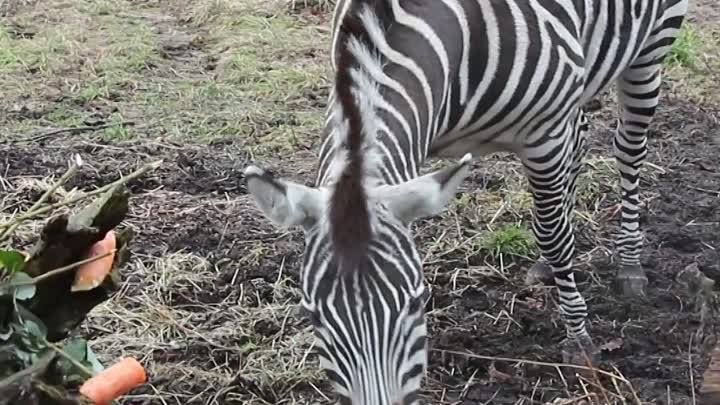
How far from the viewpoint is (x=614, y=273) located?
610cm

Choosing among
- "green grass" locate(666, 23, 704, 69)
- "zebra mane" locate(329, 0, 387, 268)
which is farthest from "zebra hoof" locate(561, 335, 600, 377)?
"green grass" locate(666, 23, 704, 69)

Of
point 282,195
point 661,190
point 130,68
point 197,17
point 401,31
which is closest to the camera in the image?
point 282,195

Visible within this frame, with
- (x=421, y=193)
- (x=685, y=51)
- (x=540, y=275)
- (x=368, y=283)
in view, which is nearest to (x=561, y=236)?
(x=540, y=275)

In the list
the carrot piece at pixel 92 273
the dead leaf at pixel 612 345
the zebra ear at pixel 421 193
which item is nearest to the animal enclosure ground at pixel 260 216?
the dead leaf at pixel 612 345

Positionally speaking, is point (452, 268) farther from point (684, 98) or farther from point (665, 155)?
point (684, 98)

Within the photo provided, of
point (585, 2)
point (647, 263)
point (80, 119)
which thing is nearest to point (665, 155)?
point (647, 263)

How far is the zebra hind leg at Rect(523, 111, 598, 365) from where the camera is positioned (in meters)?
5.04

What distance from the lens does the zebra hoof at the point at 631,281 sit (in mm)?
5879

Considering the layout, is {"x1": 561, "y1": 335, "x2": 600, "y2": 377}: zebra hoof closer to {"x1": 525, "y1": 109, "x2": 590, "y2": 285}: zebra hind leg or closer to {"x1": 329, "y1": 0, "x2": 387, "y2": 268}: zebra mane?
{"x1": 525, "y1": 109, "x2": 590, "y2": 285}: zebra hind leg

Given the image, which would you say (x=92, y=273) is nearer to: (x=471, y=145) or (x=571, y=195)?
(x=471, y=145)

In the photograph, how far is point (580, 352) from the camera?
5.20m

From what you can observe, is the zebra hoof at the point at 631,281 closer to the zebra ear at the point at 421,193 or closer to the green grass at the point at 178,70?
the zebra ear at the point at 421,193

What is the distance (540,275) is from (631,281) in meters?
0.51

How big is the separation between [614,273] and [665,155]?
1.67m
